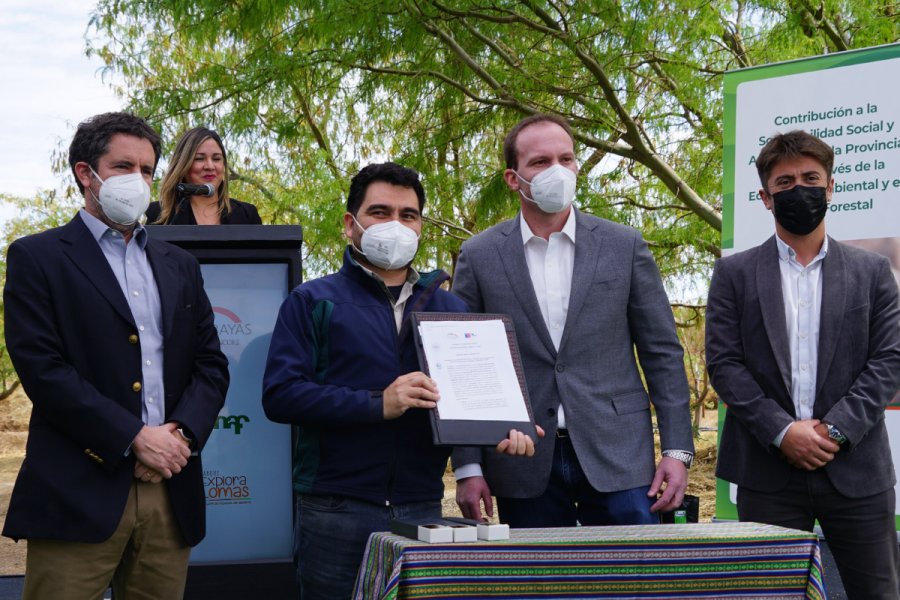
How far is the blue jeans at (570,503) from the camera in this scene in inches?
109

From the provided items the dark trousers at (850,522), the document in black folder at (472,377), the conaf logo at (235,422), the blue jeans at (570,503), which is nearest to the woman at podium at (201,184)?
the conaf logo at (235,422)

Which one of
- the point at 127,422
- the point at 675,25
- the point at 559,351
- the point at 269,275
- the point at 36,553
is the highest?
the point at 675,25

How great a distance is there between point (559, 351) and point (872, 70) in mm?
3027

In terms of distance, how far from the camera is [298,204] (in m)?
9.00

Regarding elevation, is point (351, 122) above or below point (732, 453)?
above

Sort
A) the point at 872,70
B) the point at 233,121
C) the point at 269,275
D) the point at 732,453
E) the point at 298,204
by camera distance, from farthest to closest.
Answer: the point at 298,204 < the point at 233,121 < the point at 872,70 < the point at 269,275 < the point at 732,453

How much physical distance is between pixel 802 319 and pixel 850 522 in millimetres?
→ 730

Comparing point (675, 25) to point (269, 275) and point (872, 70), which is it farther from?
point (269, 275)

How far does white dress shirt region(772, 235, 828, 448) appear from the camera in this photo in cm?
296

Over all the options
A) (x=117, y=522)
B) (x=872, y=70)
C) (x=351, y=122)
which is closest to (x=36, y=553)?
(x=117, y=522)

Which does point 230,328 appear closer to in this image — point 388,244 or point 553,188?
point 388,244

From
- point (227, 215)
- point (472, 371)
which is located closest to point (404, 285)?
point (472, 371)

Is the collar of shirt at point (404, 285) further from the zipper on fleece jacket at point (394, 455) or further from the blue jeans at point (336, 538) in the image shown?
the blue jeans at point (336, 538)

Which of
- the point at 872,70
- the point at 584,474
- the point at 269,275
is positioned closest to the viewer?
the point at 584,474
